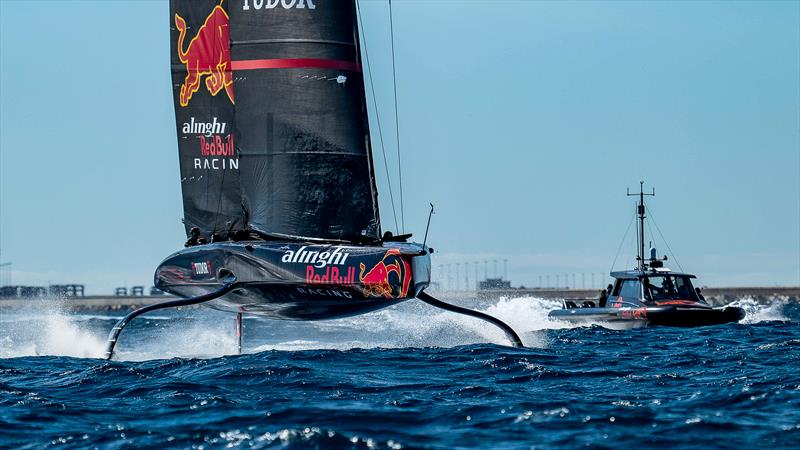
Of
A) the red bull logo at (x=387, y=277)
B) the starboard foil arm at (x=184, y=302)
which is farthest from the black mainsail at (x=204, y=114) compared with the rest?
the red bull logo at (x=387, y=277)

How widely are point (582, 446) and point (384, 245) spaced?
9046 mm

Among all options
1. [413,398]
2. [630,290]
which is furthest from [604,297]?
[413,398]

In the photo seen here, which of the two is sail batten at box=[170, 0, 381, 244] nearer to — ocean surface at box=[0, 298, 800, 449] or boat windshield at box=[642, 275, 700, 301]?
ocean surface at box=[0, 298, 800, 449]

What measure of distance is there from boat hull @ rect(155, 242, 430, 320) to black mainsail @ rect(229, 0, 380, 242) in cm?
68

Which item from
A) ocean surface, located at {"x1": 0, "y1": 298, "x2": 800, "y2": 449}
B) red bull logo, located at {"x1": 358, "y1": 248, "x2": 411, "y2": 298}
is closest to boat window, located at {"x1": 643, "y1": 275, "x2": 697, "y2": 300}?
ocean surface, located at {"x1": 0, "y1": 298, "x2": 800, "y2": 449}

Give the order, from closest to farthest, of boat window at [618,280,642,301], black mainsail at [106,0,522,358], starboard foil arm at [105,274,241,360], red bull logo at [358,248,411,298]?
red bull logo at [358,248,411,298]
black mainsail at [106,0,522,358]
starboard foil arm at [105,274,241,360]
boat window at [618,280,642,301]

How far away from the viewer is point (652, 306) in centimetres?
3225

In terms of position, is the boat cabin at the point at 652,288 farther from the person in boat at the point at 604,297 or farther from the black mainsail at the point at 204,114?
the black mainsail at the point at 204,114

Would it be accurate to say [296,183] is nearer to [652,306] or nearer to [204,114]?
[204,114]

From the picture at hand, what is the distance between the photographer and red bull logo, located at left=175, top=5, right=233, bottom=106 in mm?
22812

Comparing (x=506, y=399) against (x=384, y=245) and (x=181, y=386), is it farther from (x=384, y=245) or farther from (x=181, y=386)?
(x=384, y=245)

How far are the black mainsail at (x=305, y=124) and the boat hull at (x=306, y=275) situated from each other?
2.22ft

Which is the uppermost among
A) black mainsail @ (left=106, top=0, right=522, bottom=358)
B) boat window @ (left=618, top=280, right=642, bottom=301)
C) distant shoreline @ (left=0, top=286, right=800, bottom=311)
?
black mainsail @ (left=106, top=0, right=522, bottom=358)

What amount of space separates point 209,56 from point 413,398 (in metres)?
12.1
